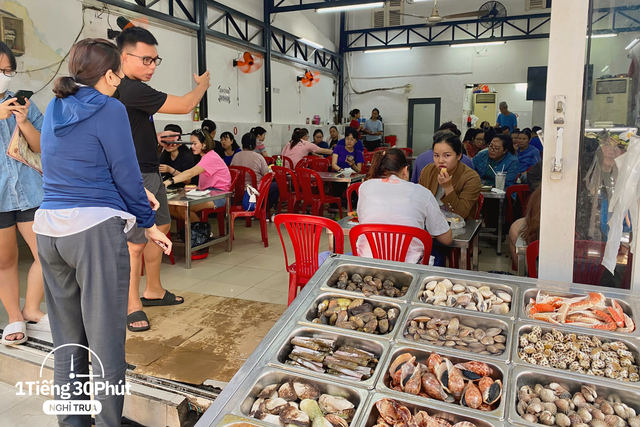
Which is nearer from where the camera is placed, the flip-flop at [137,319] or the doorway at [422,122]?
the flip-flop at [137,319]

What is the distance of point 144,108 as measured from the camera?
2.49m

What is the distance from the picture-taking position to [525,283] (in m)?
1.63

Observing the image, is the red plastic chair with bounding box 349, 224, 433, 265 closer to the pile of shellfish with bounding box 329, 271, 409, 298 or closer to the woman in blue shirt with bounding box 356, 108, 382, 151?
the pile of shellfish with bounding box 329, 271, 409, 298

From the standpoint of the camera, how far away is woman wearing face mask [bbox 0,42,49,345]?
7.52 ft

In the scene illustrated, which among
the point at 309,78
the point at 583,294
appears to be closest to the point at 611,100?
the point at 583,294

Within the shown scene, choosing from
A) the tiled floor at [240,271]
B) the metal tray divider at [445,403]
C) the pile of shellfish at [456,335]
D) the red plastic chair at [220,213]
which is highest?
the pile of shellfish at [456,335]

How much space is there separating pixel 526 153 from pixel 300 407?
17.8 ft

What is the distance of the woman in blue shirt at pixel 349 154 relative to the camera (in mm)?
7312

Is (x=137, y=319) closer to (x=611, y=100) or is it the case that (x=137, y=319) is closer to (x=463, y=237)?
(x=463, y=237)

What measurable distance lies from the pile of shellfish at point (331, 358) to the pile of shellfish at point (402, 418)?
13cm

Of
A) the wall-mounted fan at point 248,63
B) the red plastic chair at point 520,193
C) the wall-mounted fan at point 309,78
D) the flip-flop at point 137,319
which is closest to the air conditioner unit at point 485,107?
the wall-mounted fan at point 309,78

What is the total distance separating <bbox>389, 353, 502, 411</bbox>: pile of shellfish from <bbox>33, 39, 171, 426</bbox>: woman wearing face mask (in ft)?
3.50

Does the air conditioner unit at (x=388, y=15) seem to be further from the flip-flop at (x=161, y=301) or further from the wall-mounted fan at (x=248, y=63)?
the flip-flop at (x=161, y=301)

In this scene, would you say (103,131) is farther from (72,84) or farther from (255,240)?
(255,240)
